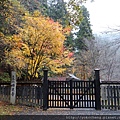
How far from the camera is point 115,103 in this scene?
23.7ft

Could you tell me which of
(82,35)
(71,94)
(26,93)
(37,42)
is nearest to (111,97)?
(71,94)

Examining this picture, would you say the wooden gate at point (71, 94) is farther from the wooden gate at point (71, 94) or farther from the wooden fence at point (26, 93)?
the wooden fence at point (26, 93)

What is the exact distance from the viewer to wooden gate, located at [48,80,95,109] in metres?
7.36

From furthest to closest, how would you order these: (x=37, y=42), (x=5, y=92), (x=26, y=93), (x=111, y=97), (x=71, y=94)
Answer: (x=37, y=42)
(x=5, y=92)
(x=26, y=93)
(x=71, y=94)
(x=111, y=97)

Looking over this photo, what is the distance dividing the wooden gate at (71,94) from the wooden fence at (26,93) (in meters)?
0.51

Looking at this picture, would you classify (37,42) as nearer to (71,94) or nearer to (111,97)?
(71,94)

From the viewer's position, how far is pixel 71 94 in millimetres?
7367

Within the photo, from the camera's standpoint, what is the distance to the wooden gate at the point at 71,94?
24.2ft

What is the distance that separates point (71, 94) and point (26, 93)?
206cm

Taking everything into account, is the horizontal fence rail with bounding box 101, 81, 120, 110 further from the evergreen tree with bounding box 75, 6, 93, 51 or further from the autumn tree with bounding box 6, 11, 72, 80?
the evergreen tree with bounding box 75, 6, 93, 51

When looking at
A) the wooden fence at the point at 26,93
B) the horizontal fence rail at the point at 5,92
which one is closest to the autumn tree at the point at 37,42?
the horizontal fence rail at the point at 5,92

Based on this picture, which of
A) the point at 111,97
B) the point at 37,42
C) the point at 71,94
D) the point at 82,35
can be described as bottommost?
the point at 111,97

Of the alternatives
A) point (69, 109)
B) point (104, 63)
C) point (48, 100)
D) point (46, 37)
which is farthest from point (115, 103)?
point (104, 63)

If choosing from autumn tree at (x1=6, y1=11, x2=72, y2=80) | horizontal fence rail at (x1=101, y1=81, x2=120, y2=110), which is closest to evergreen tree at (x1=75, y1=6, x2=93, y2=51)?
autumn tree at (x1=6, y1=11, x2=72, y2=80)
